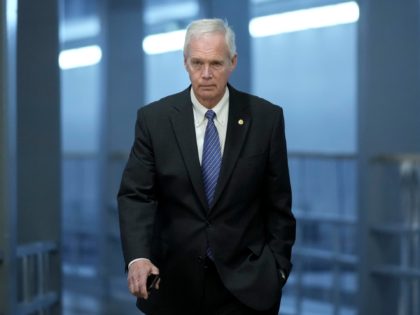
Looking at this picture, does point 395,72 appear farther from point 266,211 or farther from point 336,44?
point 266,211

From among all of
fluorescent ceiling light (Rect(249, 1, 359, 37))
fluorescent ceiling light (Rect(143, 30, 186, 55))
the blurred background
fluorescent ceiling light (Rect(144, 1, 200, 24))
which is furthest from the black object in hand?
fluorescent ceiling light (Rect(143, 30, 186, 55))

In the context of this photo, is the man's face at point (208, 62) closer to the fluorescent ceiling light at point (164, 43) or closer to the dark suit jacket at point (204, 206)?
the dark suit jacket at point (204, 206)

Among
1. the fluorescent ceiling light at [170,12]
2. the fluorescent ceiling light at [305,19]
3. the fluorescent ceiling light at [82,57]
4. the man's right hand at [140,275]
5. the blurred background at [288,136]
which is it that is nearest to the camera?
the man's right hand at [140,275]

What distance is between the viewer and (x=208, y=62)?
78.7 inches

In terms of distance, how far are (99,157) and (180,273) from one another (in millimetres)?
5383

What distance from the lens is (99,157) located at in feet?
24.4

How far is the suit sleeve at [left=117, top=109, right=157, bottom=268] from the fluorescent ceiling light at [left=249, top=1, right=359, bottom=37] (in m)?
4.19

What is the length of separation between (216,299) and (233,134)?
0.35 meters

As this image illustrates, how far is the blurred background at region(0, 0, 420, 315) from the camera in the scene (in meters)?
3.66

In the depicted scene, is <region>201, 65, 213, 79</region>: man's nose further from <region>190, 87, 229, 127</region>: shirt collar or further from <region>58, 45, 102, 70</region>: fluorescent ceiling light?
<region>58, 45, 102, 70</region>: fluorescent ceiling light

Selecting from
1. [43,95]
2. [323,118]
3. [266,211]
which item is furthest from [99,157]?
[266,211]

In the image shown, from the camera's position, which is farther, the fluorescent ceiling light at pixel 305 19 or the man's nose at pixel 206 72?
the fluorescent ceiling light at pixel 305 19

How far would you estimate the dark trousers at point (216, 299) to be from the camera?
210cm

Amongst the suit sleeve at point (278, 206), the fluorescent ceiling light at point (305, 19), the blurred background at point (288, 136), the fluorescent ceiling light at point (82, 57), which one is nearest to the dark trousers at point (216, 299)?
the suit sleeve at point (278, 206)
